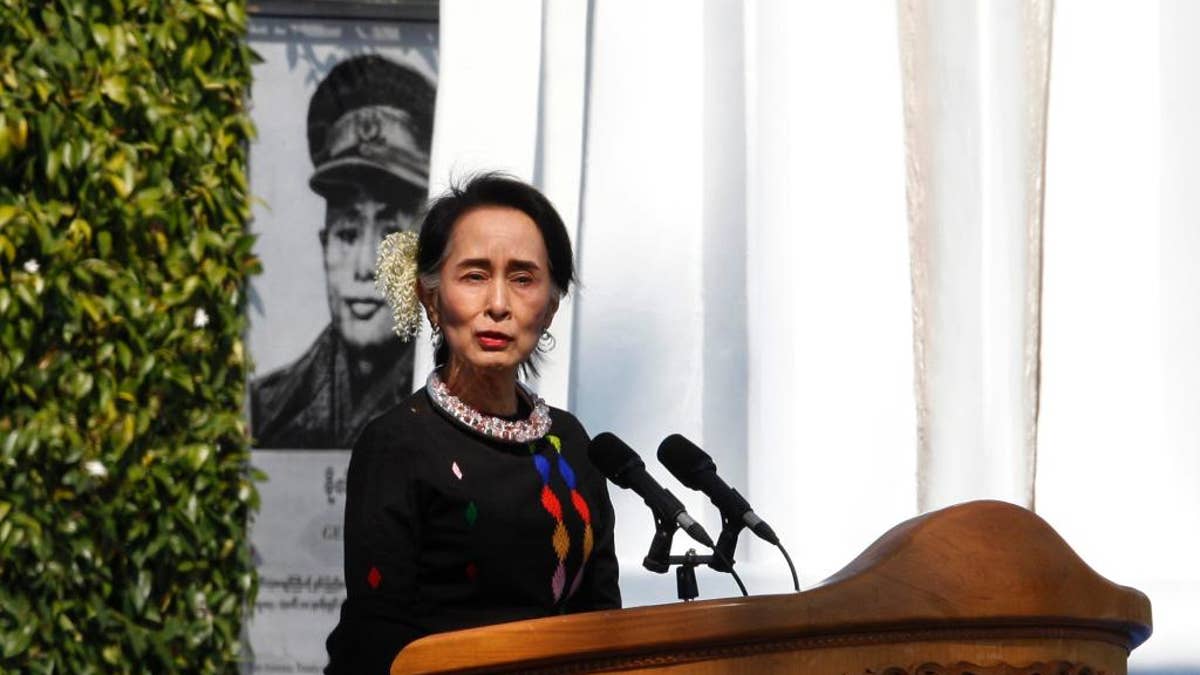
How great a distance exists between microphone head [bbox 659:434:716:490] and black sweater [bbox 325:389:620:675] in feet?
0.98

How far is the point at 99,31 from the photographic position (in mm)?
4793

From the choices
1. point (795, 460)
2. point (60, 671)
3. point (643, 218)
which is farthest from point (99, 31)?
point (795, 460)

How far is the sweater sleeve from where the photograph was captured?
6.75ft

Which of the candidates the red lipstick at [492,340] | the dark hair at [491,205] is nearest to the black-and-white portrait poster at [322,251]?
the dark hair at [491,205]

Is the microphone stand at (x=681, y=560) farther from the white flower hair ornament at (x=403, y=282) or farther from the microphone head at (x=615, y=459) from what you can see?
the white flower hair ornament at (x=403, y=282)

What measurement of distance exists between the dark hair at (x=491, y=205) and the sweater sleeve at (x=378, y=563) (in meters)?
0.31

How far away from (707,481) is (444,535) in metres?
0.39

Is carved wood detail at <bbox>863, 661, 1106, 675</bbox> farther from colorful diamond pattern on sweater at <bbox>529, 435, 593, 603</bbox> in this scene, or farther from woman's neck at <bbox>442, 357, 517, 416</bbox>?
woman's neck at <bbox>442, 357, 517, 416</bbox>

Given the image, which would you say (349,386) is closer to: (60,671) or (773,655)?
(60,671)

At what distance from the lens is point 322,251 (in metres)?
5.51

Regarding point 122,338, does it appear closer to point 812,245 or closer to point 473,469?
point 812,245

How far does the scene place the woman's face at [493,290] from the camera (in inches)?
90.4

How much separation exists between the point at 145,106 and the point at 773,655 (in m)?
3.70

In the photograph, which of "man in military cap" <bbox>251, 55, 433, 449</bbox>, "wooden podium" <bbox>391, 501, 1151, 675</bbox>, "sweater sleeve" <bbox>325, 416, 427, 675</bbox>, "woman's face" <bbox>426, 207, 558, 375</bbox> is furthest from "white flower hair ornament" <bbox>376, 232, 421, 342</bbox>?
"man in military cap" <bbox>251, 55, 433, 449</bbox>
